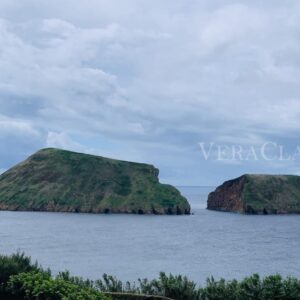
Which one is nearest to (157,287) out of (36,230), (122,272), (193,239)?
(122,272)

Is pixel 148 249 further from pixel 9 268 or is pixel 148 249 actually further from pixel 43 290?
pixel 43 290

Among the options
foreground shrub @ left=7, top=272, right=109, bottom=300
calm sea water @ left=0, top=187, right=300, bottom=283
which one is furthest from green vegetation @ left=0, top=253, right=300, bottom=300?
calm sea water @ left=0, top=187, right=300, bottom=283

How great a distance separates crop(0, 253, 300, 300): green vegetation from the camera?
20875mm

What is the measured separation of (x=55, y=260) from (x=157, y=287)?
57.6 m

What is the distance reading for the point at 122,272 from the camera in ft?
230

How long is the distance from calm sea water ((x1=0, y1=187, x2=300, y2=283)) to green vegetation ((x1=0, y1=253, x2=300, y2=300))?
1509 inches

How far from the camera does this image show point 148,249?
333ft

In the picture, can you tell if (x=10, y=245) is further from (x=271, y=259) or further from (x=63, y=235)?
(x=271, y=259)

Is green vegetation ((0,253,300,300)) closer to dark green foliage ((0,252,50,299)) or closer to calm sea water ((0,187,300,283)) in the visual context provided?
dark green foliage ((0,252,50,299))

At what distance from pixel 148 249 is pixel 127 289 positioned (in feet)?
245

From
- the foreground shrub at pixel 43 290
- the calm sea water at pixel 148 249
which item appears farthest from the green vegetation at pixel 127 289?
the calm sea water at pixel 148 249

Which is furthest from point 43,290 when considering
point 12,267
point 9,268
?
point 12,267

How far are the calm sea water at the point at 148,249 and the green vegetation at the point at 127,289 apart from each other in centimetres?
3832

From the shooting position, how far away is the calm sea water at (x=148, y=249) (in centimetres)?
7438
